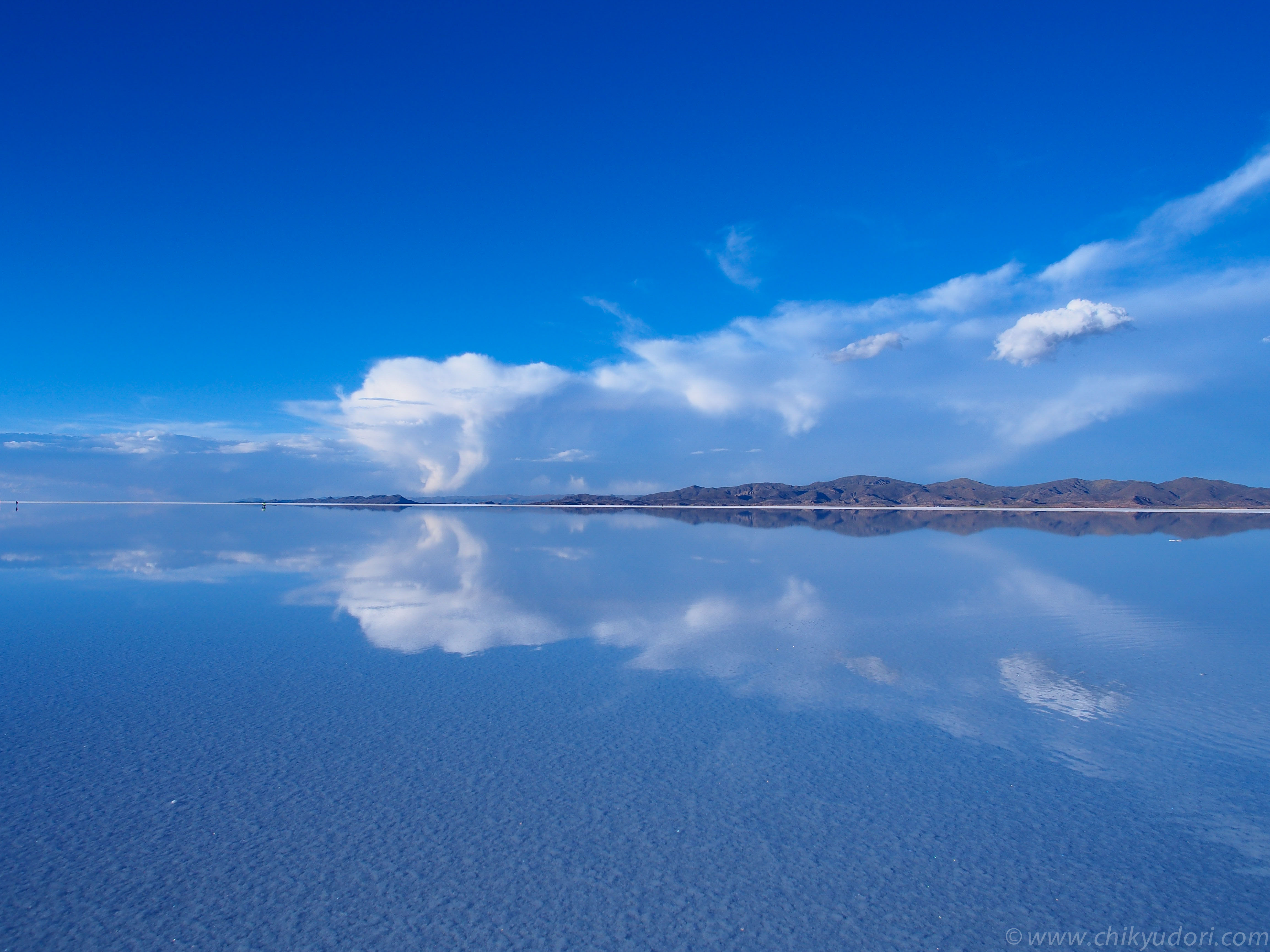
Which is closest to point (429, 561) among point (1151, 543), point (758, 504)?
point (1151, 543)

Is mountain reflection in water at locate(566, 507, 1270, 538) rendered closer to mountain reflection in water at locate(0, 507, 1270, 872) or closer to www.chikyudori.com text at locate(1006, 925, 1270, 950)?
mountain reflection in water at locate(0, 507, 1270, 872)

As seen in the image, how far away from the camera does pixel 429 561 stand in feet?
80.2

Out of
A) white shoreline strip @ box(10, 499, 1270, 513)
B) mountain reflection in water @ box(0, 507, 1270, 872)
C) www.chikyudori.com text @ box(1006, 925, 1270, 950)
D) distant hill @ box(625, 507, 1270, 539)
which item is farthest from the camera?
white shoreline strip @ box(10, 499, 1270, 513)

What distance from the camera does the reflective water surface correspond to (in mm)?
4691

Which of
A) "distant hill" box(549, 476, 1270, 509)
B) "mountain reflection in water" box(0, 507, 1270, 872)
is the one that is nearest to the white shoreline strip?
"distant hill" box(549, 476, 1270, 509)

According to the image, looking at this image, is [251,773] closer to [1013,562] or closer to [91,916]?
[91,916]

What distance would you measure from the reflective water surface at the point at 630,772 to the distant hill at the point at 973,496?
96.4 metres

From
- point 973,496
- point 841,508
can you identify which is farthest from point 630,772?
point 973,496

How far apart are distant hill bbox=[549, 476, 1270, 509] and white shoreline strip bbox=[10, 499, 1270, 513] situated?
6.48 feet

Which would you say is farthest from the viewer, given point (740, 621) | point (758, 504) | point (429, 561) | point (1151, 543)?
point (758, 504)

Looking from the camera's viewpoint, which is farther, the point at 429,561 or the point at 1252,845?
the point at 429,561

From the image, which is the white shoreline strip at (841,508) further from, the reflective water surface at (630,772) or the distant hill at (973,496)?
the reflective water surface at (630,772)

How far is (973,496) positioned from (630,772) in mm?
149094

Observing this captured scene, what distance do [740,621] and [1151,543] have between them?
106 ft
